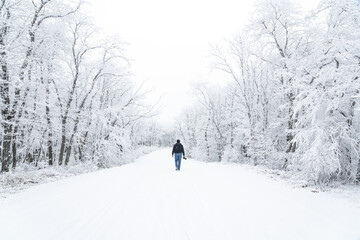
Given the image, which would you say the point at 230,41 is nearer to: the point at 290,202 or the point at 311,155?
the point at 311,155

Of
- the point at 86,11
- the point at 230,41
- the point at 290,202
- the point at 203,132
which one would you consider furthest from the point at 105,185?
the point at 203,132

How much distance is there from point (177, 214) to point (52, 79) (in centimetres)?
1234

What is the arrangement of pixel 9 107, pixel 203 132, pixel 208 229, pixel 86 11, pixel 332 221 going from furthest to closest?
pixel 203 132, pixel 86 11, pixel 9 107, pixel 332 221, pixel 208 229

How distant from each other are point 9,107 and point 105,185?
655 centimetres

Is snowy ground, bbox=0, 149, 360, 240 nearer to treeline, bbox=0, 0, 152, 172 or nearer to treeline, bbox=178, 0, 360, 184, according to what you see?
treeline, bbox=178, 0, 360, 184

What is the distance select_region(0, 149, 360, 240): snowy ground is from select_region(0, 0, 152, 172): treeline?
20.4ft

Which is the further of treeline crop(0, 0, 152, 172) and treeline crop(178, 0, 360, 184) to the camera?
treeline crop(0, 0, 152, 172)

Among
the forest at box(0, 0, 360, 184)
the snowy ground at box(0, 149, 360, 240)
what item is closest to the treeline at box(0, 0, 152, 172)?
the forest at box(0, 0, 360, 184)

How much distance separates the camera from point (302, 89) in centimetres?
1002

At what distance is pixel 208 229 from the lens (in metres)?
3.74

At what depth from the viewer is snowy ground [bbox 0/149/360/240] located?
355 cm

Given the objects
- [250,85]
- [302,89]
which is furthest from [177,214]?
[250,85]

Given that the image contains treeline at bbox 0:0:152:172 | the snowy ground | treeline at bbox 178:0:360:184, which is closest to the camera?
the snowy ground

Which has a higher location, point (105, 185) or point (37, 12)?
point (37, 12)
